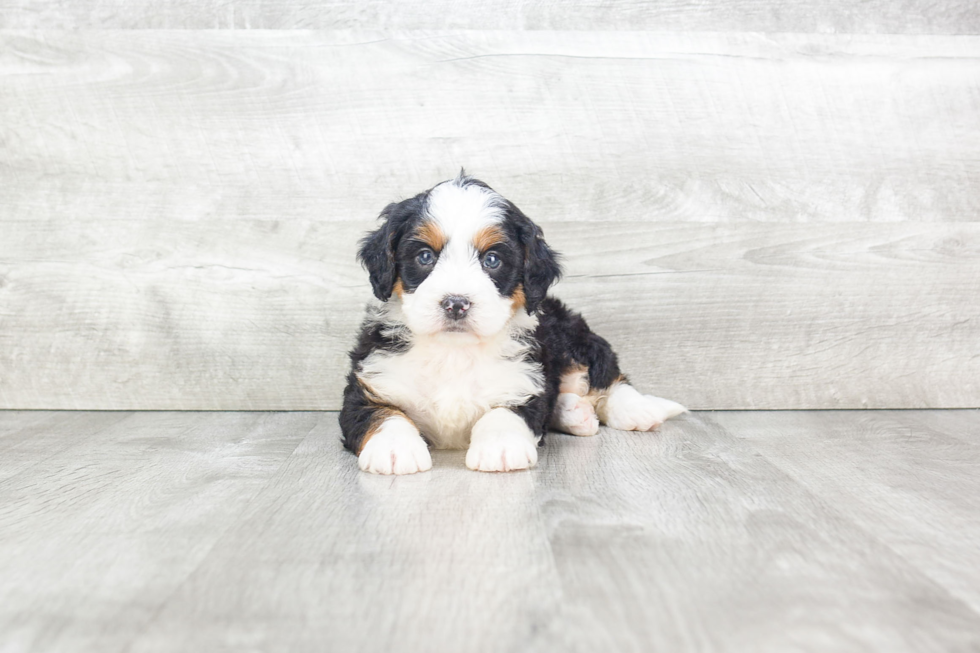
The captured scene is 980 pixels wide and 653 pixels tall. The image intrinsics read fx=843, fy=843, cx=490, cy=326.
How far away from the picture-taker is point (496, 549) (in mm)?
1628

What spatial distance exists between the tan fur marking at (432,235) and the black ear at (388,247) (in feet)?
0.23

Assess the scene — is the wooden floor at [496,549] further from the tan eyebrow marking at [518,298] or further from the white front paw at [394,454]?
Answer: the tan eyebrow marking at [518,298]

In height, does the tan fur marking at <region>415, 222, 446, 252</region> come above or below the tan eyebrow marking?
above

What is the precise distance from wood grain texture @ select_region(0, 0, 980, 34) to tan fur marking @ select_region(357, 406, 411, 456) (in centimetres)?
159

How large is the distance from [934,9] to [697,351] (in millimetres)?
1629

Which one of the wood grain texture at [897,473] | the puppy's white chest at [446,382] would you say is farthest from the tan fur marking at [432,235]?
the wood grain texture at [897,473]

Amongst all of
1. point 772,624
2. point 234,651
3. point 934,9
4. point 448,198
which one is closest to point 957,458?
point 772,624

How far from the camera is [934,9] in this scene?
3.31 meters

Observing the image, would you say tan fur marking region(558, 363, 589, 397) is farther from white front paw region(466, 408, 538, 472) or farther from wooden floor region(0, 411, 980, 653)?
white front paw region(466, 408, 538, 472)

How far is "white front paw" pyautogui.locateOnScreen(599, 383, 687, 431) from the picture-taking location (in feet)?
9.39

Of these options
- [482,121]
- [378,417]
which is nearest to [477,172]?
[482,121]

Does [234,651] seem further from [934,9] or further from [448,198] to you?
[934,9]

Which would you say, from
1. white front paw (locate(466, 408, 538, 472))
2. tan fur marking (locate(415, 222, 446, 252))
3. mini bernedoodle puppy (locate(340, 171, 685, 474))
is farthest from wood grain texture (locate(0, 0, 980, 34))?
white front paw (locate(466, 408, 538, 472))

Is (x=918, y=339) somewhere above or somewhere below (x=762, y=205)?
below
